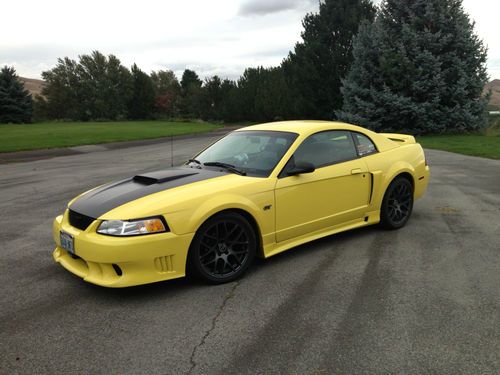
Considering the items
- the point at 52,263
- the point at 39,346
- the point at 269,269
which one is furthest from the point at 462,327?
the point at 52,263

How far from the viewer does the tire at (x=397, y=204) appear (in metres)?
5.67

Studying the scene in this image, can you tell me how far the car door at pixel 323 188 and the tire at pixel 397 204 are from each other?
41 cm

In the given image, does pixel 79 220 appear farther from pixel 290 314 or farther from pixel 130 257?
pixel 290 314

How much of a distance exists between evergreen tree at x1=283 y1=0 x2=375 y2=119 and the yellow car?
88.7ft

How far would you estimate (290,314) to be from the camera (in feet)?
11.6

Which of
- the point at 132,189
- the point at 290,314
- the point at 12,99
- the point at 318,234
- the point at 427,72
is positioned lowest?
the point at 290,314

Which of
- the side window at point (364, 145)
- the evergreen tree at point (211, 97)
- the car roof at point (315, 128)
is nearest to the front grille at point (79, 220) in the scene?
the car roof at point (315, 128)

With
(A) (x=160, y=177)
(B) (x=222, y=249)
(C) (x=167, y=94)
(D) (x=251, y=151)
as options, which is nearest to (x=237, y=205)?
(B) (x=222, y=249)

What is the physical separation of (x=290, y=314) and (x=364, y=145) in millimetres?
2794

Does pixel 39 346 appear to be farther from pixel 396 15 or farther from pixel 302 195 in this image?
pixel 396 15

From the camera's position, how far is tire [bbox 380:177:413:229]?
5672 mm

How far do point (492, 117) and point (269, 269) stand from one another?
26013mm

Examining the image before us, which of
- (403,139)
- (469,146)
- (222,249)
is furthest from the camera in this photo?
(469,146)

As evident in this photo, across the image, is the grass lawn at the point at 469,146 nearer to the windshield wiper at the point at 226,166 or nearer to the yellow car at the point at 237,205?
the yellow car at the point at 237,205
